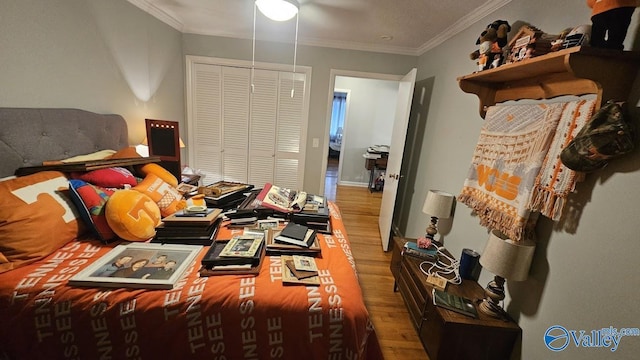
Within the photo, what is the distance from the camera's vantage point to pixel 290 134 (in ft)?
11.5

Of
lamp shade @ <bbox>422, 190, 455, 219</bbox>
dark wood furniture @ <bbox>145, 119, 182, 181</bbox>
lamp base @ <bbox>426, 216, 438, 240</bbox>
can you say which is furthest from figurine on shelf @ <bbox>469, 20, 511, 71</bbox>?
dark wood furniture @ <bbox>145, 119, 182, 181</bbox>

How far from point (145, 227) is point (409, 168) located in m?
2.79

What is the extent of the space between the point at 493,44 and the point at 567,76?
487mm

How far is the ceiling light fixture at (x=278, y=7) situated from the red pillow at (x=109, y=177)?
5.14 feet

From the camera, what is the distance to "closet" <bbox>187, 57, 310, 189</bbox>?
10.8ft

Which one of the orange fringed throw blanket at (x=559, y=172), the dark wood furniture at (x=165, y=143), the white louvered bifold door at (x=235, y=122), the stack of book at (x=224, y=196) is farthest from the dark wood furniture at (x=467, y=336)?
the white louvered bifold door at (x=235, y=122)

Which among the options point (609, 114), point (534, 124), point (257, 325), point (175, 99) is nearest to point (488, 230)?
point (534, 124)

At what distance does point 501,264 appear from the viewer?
1.22m

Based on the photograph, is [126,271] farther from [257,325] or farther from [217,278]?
[257,325]

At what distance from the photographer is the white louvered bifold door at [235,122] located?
3293 millimetres

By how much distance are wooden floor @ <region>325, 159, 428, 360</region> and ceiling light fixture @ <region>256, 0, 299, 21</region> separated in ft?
7.88

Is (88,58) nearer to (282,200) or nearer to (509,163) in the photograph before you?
(282,200)

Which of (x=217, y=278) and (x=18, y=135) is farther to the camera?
(x=18, y=135)

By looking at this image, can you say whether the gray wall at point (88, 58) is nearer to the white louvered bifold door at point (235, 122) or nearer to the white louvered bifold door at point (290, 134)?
the white louvered bifold door at point (235, 122)
